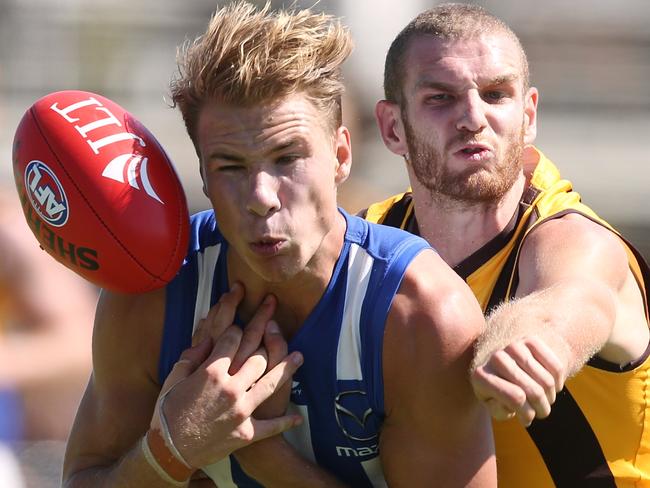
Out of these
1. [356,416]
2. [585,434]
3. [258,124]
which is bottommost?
[585,434]

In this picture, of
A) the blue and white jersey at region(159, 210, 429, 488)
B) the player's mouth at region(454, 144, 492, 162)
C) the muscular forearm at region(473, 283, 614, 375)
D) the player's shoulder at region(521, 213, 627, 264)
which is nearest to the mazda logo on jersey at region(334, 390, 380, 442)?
the blue and white jersey at region(159, 210, 429, 488)

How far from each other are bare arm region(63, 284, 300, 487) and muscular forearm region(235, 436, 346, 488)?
0.06m

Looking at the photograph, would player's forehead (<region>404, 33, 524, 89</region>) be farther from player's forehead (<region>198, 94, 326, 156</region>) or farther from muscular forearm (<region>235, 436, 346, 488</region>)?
muscular forearm (<region>235, 436, 346, 488</region>)

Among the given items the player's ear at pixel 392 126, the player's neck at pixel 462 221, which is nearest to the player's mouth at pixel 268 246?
the player's neck at pixel 462 221

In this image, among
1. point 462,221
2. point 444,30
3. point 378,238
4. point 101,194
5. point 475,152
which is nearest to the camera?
point 101,194

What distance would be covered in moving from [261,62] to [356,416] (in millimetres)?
935

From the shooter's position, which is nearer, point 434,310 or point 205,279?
point 434,310

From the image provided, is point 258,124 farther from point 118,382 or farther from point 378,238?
point 118,382

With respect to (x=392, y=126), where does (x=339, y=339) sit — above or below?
below

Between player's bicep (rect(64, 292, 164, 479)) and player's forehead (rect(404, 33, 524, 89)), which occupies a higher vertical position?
player's forehead (rect(404, 33, 524, 89))

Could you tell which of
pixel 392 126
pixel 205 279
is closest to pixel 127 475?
pixel 205 279

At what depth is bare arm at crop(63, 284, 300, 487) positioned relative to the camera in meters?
2.97

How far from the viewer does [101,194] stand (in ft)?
9.68

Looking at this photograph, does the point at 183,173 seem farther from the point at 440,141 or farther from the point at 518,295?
the point at 518,295
